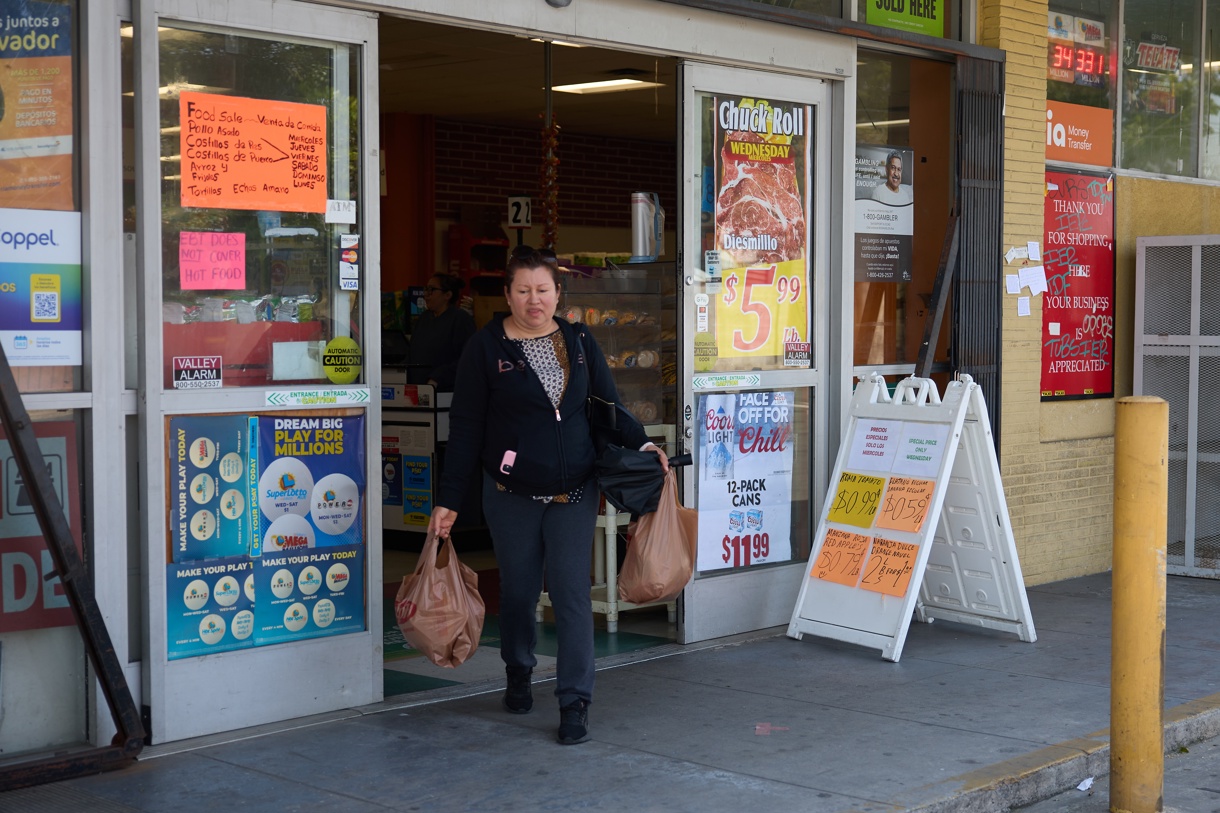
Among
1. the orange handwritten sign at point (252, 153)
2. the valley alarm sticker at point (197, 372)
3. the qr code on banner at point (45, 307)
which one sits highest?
the orange handwritten sign at point (252, 153)

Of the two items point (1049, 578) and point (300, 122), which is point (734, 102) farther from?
point (1049, 578)

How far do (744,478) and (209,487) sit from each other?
304cm

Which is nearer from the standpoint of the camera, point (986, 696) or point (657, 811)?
point (657, 811)

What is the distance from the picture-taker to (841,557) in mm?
7023

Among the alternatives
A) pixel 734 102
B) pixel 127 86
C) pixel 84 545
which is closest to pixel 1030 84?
pixel 734 102

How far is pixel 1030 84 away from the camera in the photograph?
341 inches

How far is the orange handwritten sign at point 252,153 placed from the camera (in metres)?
5.23

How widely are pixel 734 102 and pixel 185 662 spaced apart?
3873 millimetres

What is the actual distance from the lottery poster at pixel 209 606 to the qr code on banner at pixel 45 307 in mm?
1002

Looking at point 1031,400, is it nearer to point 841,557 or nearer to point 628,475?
point 841,557

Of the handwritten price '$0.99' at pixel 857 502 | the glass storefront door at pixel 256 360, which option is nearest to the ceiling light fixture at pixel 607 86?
the handwritten price '$0.99' at pixel 857 502

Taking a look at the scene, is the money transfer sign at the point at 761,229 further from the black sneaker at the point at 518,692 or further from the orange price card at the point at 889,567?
the black sneaker at the point at 518,692

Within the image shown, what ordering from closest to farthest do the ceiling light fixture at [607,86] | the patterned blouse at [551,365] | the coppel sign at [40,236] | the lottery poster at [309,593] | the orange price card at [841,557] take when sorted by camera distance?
the coppel sign at [40,236]
the patterned blouse at [551,365]
the lottery poster at [309,593]
the orange price card at [841,557]
the ceiling light fixture at [607,86]

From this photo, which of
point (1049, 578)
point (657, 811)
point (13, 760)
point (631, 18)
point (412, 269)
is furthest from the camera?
point (412, 269)
